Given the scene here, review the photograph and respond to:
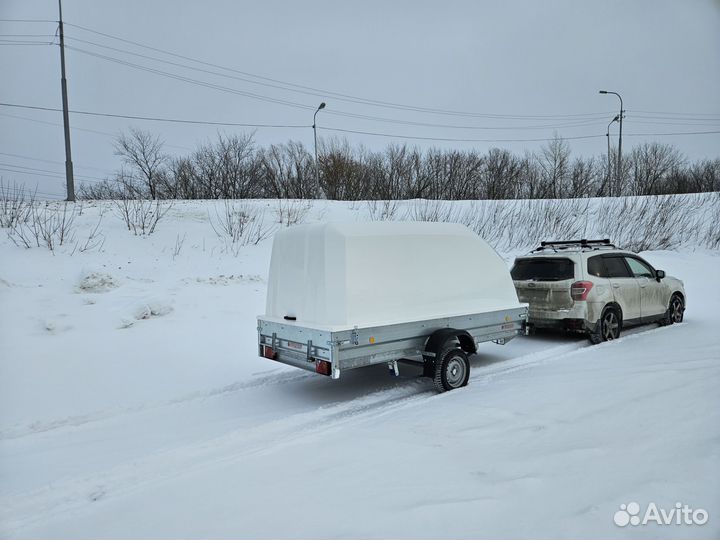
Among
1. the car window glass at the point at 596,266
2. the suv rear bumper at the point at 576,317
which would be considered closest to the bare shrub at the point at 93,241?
the suv rear bumper at the point at 576,317

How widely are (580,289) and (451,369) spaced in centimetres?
376

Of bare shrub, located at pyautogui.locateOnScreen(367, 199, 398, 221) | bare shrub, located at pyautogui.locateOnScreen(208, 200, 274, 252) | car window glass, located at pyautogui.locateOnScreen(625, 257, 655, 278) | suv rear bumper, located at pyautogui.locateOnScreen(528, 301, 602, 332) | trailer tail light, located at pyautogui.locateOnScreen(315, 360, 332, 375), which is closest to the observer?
trailer tail light, located at pyautogui.locateOnScreen(315, 360, 332, 375)

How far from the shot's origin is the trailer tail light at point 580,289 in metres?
8.74

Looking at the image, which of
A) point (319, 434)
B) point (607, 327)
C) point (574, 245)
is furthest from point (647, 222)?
point (319, 434)

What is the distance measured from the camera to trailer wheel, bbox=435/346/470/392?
6281mm

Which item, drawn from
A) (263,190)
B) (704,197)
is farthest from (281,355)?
(263,190)

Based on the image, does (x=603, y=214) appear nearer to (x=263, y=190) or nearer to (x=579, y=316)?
(x=579, y=316)

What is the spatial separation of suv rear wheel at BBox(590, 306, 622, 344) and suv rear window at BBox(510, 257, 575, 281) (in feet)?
3.46

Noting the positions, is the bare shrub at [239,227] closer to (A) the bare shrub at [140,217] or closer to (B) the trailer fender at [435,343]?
(A) the bare shrub at [140,217]

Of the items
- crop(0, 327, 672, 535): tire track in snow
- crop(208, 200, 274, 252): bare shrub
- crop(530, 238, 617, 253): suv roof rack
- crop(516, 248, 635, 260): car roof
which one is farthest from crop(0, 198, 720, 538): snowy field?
crop(208, 200, 274, 252): bare shrub

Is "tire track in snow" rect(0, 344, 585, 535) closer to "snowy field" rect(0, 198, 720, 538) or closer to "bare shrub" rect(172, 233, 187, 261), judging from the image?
"snowy field" rect(0, 198, 720, 538)

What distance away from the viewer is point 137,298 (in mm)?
10391

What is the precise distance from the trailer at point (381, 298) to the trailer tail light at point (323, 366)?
0.01 m

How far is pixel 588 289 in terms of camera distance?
28.7 feet
